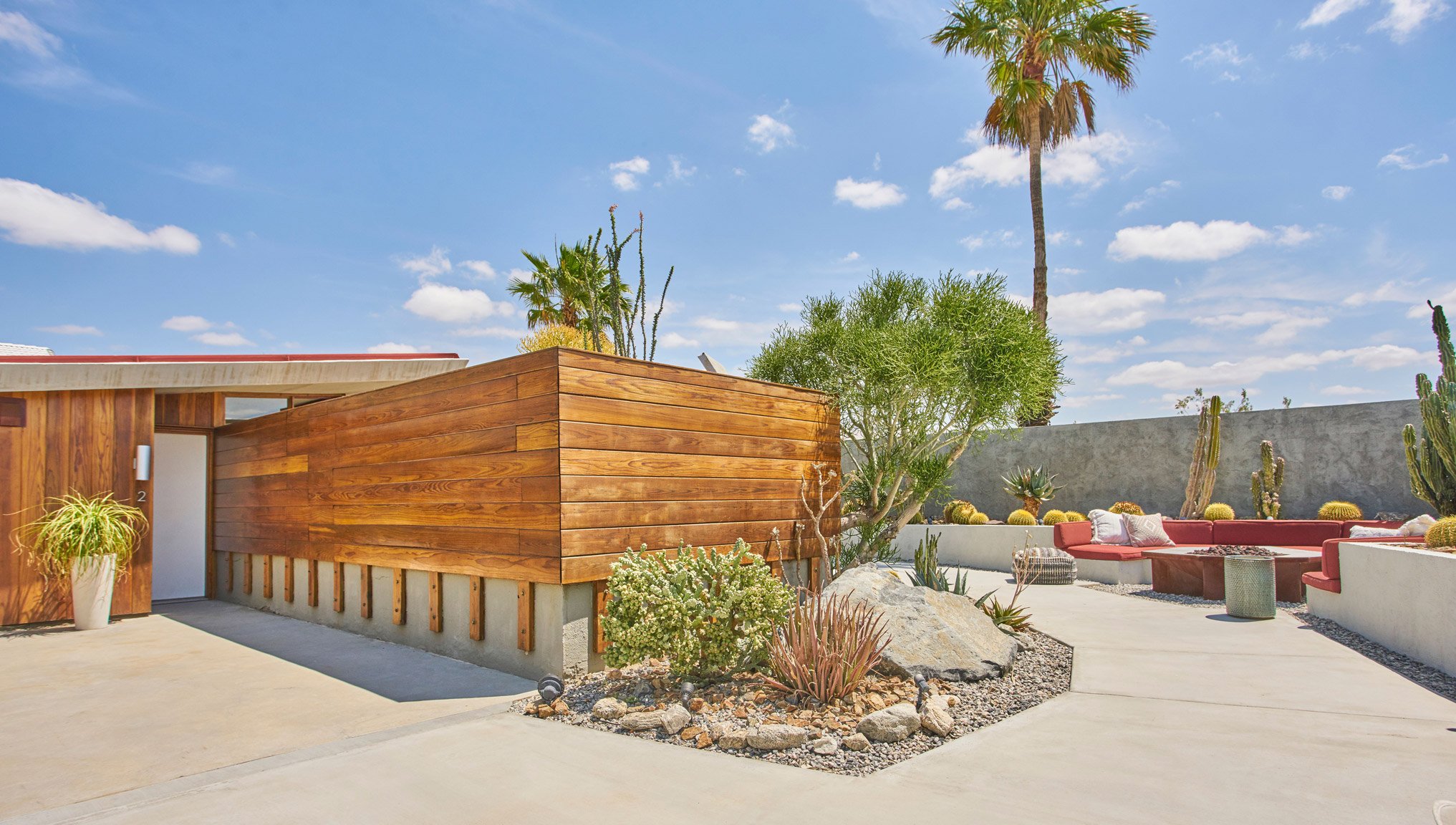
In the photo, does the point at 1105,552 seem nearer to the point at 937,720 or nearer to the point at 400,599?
the point at 937,720

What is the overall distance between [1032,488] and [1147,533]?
9.86ft

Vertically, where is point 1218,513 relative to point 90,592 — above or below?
above

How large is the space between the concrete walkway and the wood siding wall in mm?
4335

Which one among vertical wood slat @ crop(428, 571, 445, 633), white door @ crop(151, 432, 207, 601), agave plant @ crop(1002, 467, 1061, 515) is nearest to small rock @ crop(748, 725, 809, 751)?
vertical wood slat @ crop(428, 571, 445, 633)

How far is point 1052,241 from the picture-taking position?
15.9 metres

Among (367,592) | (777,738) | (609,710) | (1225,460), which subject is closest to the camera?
(777,738)

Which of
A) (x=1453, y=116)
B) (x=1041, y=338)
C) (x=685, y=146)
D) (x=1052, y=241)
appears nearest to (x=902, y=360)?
(x=1041, y=338)

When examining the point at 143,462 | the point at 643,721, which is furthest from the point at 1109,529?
the point at 143,462

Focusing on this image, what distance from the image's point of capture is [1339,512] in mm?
11297

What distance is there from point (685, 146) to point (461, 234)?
4.39 m

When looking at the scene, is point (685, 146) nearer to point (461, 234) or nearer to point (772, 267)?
point (772, 267)

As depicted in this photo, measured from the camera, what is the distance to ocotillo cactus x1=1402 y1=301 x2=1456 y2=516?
796 cm

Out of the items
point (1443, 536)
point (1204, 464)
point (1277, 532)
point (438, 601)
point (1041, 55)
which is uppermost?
point (1041, 55)

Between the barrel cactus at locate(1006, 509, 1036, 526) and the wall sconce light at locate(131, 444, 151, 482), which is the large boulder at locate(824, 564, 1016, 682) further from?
the wall sconce light at locate(131, 444, 151, 482)
